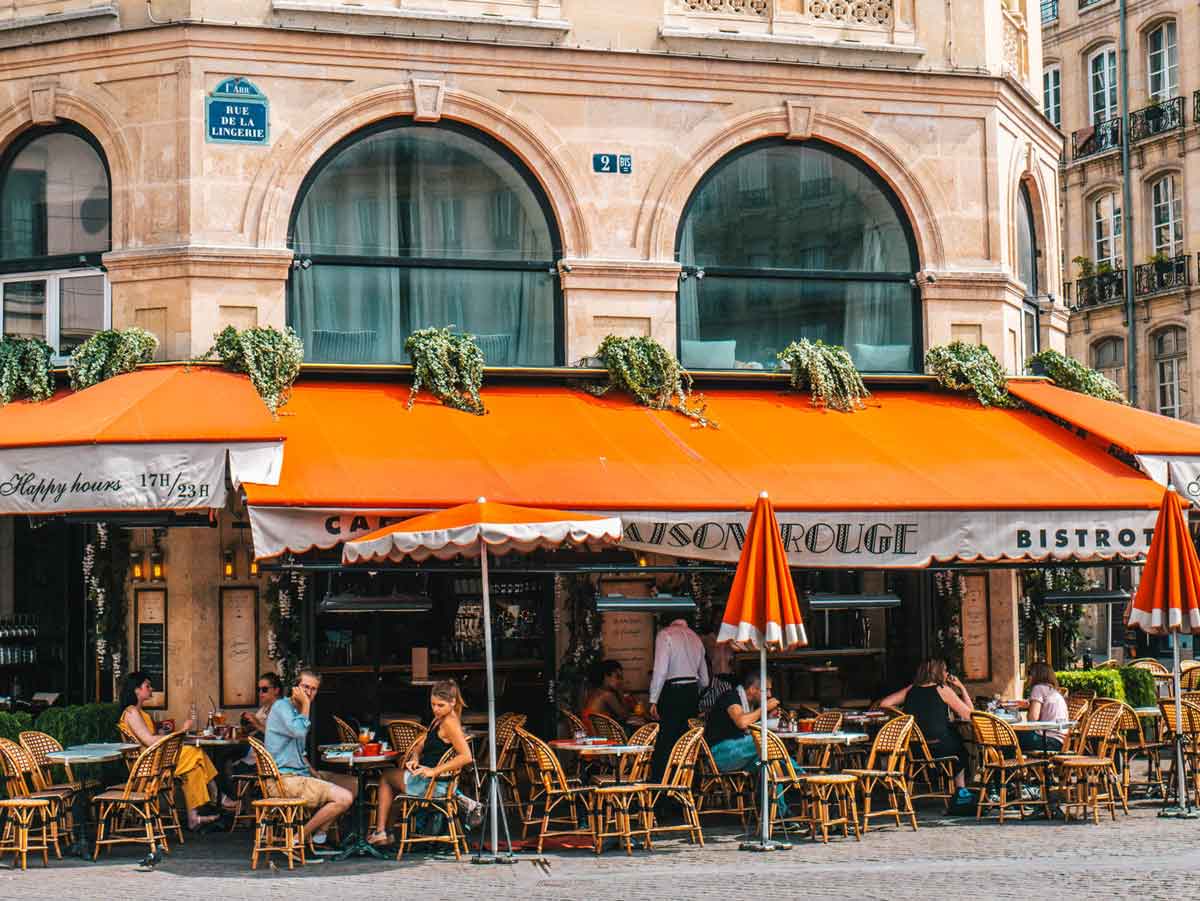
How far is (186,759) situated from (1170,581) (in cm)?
820

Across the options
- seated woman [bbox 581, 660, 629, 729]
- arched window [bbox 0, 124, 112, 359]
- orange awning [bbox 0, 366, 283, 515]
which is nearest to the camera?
orange awning [bbox 0, 366, 283, 515]

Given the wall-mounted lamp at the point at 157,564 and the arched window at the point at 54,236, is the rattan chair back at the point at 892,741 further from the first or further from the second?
the arched window at the point at 54,236

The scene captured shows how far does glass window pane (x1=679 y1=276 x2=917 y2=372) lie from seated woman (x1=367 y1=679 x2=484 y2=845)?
Answer: 18.6ft

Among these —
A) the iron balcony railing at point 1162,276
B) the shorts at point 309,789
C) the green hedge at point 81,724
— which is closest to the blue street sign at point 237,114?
the green hedge at point 81,724

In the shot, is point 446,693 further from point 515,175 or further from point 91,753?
point 515,175

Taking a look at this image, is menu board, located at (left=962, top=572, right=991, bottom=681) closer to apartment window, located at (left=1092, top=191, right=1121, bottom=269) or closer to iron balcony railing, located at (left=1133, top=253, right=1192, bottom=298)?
iron balcony railing, located at (left=1133, top=253, right=1192, bottom=298)

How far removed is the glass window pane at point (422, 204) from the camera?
57.1ft

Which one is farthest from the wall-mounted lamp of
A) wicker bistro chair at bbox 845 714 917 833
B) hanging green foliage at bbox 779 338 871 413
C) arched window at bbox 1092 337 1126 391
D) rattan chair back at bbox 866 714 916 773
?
arched window at bbox 1092 337 1126 391

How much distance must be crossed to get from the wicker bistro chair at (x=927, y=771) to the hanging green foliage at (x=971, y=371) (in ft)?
12.7

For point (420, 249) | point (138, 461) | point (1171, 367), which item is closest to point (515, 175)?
point (420, 249)

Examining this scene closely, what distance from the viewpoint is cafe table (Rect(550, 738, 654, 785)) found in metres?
14.4

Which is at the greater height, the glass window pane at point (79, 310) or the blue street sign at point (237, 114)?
the blue street sign at point (237, 114)

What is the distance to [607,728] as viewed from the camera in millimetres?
15875

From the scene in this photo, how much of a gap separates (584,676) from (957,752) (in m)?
3.65
